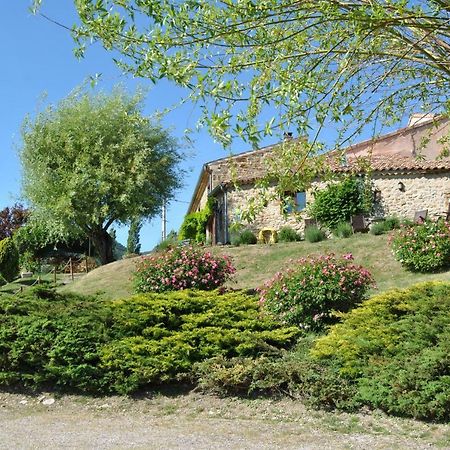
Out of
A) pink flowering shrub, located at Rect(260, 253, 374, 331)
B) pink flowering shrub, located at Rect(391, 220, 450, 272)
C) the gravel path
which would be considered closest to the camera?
the gravel path

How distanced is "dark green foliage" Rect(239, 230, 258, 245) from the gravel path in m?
16.7

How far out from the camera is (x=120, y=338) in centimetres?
831

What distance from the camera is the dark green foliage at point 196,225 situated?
29.8m

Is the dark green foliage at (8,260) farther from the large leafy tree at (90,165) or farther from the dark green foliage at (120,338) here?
the dark green foliage at (120,338)

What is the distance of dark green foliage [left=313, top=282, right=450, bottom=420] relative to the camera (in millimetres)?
6262

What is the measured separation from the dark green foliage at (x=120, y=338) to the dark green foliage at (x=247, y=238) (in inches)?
584

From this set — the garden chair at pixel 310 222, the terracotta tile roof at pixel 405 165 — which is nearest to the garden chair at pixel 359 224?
the garden chair at pixel 310 222

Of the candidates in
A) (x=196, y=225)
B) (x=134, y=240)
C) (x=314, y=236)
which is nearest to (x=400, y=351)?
(x=314, y=236)

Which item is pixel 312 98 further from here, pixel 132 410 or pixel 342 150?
pixel 132 410

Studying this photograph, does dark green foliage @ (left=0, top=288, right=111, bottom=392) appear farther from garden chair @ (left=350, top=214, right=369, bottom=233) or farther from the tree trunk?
the tree trunk

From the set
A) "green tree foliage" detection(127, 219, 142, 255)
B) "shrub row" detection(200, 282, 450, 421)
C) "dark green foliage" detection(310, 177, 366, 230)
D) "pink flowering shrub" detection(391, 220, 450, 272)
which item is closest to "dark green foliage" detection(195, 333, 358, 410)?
"shrub row" detection(200, 282, 450, 421)

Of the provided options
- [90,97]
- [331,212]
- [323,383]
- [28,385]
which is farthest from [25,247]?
[323,383]

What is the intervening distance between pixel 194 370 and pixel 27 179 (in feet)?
71.7

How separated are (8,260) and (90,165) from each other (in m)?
5.79
